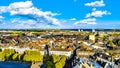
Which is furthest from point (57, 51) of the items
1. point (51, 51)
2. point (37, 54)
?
point (37, 54)

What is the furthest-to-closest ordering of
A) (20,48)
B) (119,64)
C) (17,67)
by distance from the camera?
(20,48) → (17,67) → (119,64)

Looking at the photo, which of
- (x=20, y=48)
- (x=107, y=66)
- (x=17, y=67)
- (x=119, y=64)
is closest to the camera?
(x=107, y=66)

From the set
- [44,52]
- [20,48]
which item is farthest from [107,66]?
[20,48]

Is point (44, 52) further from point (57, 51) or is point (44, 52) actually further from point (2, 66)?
point (2, 66)

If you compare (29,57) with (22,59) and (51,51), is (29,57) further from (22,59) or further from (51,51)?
(51,51)

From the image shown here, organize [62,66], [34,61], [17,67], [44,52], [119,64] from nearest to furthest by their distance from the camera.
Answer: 1. [119,64]
2. [62,66]
3. [17,67]
4. [34,61]
5. [44,52]

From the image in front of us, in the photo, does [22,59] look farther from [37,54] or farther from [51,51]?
[51,51]

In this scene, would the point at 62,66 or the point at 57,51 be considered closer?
the point at 62,66

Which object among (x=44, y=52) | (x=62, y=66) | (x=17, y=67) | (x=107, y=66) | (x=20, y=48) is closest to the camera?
(x=107, y=66)

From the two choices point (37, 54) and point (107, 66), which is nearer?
point (107, 66)
